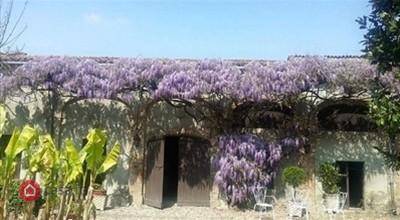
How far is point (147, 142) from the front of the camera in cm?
1510

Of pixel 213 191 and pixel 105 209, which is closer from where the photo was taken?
pixel 105 209

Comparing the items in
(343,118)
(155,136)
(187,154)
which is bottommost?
(187,154)

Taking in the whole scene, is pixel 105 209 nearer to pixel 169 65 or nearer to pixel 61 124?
pixel 61 124

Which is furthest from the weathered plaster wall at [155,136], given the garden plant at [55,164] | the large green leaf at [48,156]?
the large green leaf at [48,156]

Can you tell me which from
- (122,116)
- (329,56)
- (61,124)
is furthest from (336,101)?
(61,124)

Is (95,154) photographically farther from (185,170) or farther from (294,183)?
(185,170)

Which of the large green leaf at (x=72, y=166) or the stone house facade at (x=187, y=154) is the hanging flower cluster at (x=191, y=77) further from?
the large green leaf at (x=72, y=166)

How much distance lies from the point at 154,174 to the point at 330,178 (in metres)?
4.79

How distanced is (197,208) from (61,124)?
4.62 m

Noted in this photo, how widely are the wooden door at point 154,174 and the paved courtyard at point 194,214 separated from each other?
311mm

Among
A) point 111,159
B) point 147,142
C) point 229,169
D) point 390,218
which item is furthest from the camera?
point 147,142

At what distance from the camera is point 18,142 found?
24.2ft

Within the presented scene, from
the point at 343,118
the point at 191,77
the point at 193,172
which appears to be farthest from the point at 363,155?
the point at 191,77

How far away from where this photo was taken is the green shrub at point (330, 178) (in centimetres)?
1385
